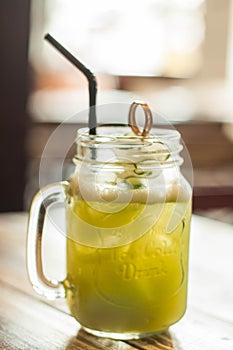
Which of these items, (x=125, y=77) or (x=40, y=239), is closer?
(x=40, y=239)

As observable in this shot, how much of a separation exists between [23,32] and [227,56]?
1.34 meters

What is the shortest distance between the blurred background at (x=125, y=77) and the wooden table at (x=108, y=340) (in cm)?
166

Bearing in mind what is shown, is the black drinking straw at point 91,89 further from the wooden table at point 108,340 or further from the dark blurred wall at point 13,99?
the dark blurred wall at point 13,99

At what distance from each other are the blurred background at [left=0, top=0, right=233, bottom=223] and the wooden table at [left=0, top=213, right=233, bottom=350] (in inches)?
65.4

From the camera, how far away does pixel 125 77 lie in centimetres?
356

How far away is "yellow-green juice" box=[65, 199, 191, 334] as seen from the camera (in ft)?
2.61

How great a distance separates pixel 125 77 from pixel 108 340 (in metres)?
2.82

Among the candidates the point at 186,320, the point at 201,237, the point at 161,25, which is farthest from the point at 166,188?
the point at 161,25

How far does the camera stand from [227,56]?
3795 mm

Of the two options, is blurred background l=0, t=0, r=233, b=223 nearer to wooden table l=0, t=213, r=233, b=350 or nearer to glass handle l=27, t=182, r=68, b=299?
wooden table l=0, t=213, r=233, b=350

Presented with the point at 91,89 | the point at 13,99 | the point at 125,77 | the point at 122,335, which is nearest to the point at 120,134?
the point at 91,89

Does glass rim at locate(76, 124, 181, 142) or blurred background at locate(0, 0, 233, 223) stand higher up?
blurred background at locate(0, 0, 233, 223)

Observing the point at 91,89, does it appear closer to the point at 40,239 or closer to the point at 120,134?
the point at 120,134

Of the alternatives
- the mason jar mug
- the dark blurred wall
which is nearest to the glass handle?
the mason jar mug
